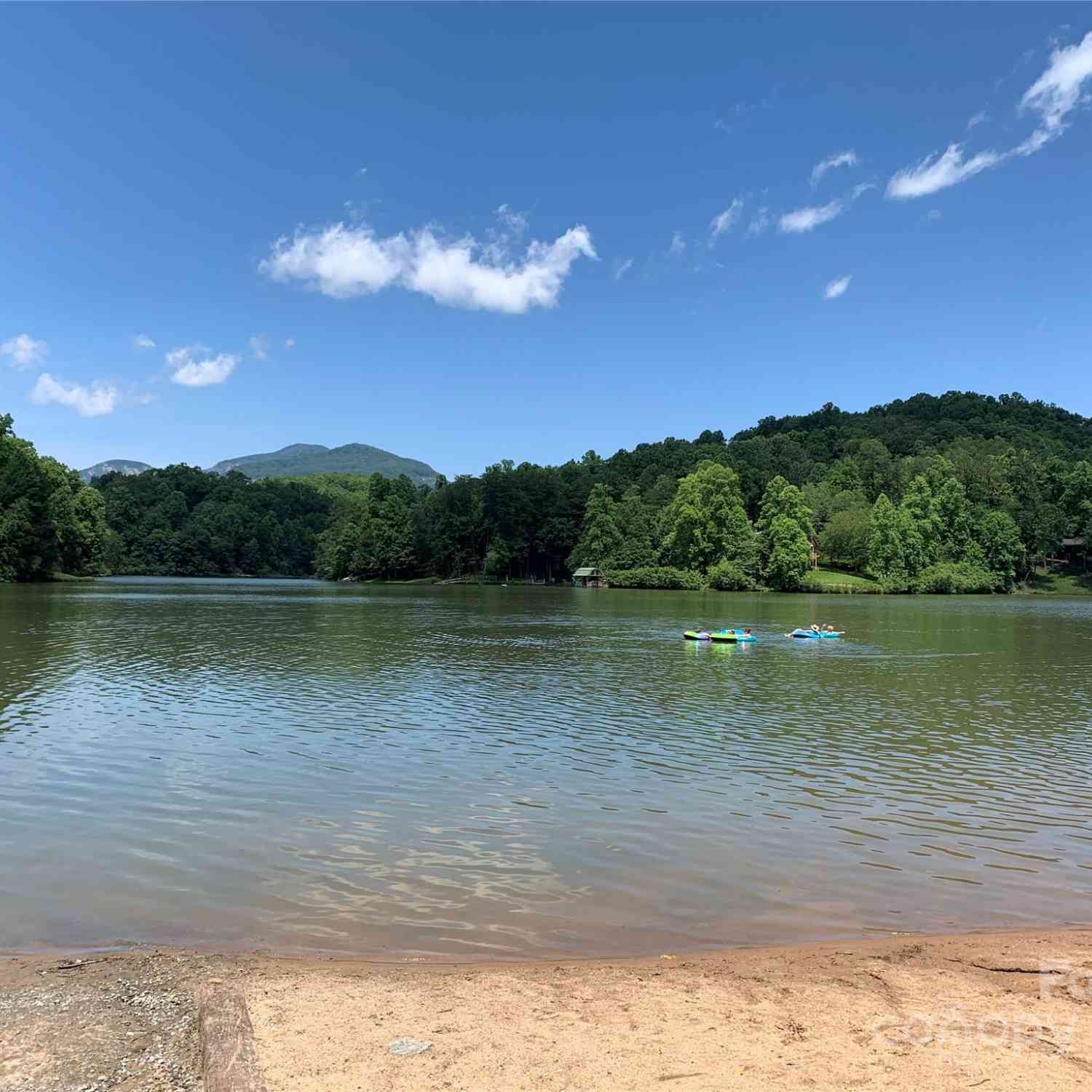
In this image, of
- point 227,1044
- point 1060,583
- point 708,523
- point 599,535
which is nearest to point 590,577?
point 599,535

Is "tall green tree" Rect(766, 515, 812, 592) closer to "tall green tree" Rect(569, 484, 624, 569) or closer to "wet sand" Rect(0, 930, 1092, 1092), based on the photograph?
"tall green tree" Rect(569, 484, 624, 569)

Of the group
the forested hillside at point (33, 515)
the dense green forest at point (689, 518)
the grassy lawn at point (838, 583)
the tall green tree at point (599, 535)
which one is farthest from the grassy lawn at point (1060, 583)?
the forested hillside at point (33, 515)

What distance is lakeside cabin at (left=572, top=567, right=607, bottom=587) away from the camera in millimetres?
132000

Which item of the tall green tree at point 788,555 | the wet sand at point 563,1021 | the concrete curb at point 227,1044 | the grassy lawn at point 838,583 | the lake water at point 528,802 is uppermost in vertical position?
the tall green tree at point 788,555

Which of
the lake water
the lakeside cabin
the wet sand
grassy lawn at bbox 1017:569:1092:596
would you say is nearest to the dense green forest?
the lakeside cabin

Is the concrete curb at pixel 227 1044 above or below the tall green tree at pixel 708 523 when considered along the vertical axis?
below

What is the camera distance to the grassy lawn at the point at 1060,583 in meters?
127

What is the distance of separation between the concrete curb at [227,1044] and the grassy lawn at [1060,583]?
453 ft

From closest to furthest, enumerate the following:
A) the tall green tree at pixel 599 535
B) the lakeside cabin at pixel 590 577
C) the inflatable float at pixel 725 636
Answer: the inflatable float at pixel 725 636, the lakeside cabin at pixel 590 577, the tall green tree at pixel 599 535

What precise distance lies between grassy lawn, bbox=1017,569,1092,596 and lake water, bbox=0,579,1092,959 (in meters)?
109

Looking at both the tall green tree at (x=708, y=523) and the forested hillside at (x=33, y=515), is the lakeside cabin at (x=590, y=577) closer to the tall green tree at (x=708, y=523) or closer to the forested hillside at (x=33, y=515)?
the tall green tree at (x=708, y=523)

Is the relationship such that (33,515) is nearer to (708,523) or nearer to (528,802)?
(708,523)

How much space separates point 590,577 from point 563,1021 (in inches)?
5069

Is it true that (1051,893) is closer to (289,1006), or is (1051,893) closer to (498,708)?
(289,1006)
